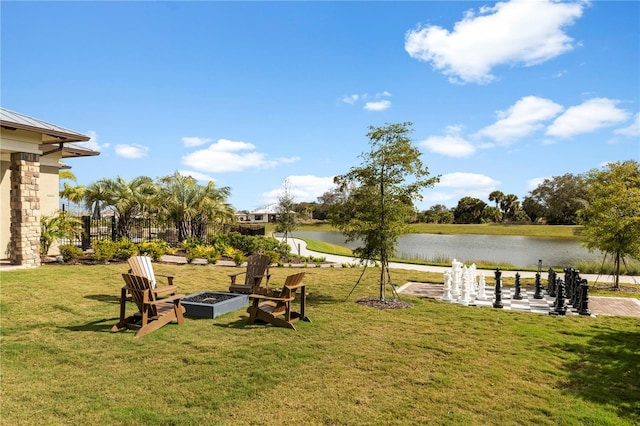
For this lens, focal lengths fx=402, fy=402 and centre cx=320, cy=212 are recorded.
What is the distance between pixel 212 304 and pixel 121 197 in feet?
51.6

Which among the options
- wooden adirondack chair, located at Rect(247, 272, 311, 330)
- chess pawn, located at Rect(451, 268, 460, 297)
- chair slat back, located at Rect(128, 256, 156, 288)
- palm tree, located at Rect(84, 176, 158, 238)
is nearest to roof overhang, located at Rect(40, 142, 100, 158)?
palm tree, located at Rect(84, 176, 158, 238)

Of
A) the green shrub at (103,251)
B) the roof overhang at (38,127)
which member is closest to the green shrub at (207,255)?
the green shrub at (103,251)

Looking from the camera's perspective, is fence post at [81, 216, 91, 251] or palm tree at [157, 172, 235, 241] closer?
fence post at [81, 216, 91, 251]

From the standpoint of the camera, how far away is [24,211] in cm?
1252

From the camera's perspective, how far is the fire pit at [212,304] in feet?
25.3

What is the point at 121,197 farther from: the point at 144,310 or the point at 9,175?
the point at 144,310

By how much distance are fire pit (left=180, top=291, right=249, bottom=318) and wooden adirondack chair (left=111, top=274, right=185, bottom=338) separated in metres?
0.54

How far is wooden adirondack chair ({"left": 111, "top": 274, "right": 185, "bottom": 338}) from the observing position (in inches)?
258

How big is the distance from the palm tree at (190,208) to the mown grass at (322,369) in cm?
1356

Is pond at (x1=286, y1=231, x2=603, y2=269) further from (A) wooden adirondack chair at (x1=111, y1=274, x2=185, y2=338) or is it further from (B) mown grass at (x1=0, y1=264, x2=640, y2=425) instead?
(A) wooden adirondack chair at (x1=111, y1=274, x2=185, y2=338)

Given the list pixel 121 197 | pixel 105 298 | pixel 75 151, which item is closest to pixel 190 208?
pixel 121 197

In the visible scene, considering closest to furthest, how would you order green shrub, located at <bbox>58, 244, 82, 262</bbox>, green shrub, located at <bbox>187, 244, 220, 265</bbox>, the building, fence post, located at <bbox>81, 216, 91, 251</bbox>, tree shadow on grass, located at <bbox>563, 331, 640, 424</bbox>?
tree shadow on grass, located at <bbox>563, 331, 640, 424</bbox>
the building
green shrub, located at <bbox>58, 244, 82, 262</bbox>
green shrub, located at <bbox>187, 244, 220, 265</bbox>
fence post, located at <bbox>81, 216, 91, 251</bbox>

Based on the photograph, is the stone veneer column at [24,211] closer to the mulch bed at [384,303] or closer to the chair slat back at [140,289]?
the chair slat back at [140,289]

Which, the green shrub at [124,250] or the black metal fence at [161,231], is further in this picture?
the black metal fence at [161,231]
